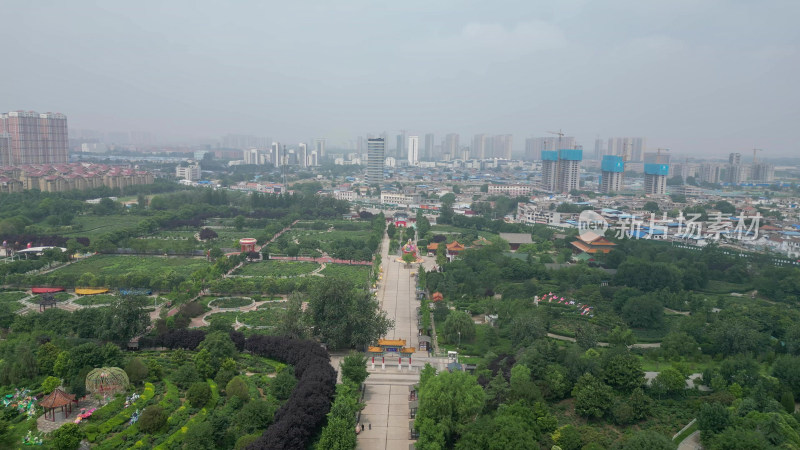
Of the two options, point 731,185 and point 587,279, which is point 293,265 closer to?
point 587,279

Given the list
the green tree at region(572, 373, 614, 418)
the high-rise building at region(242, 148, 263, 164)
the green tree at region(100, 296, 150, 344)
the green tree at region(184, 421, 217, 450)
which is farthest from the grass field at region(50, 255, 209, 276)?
the high-rise building at region(242, 148, 263, 164)

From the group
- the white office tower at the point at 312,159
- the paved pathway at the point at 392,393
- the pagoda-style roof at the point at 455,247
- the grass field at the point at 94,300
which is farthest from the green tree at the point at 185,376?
the white office tower at the point at 312,159

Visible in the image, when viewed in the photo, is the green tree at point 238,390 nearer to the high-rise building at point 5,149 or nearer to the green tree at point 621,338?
the green tree at point 621,338

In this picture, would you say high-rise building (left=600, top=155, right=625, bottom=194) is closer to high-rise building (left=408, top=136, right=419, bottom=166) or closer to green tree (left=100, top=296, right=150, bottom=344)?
high-rise building (left=408, top=136, right=419, bottom=166)

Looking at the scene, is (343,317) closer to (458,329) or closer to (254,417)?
(458,329)

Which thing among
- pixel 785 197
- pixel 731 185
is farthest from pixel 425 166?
pixel 785 197

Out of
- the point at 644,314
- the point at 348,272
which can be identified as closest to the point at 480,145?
the point at 348,272
